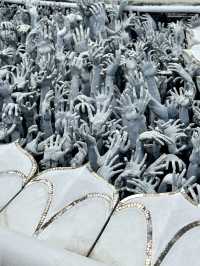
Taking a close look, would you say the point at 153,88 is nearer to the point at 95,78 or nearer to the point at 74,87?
the point at 95,78

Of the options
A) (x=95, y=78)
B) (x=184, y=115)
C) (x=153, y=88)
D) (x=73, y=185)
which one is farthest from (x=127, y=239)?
(x=95, y=78)

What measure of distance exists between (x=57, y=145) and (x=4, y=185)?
1.70 ft

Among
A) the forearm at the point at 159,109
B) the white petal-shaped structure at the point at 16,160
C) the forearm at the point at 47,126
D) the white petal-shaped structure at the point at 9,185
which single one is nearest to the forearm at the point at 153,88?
the forearm at the point at 159,109

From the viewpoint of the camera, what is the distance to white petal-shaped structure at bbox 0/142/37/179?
369 cm

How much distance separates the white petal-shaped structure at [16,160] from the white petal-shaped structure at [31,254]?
0.76 m

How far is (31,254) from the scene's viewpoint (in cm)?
282

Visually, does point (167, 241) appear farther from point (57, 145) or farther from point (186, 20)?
point (186, 20)

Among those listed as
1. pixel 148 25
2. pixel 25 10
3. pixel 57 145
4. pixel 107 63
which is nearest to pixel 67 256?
pixel 57 145

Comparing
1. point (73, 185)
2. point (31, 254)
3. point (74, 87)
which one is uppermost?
point (74, 87)

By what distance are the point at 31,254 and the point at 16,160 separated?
112 cm

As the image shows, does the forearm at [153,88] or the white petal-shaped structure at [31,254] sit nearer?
the white petal-shaped structure at [31,254]

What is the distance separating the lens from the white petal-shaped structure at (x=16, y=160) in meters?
3.69

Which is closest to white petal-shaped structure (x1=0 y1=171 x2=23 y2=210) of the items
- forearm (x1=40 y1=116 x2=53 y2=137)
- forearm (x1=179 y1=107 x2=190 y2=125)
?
forearm (x1=40 y1=116 x2=53 y2=137)

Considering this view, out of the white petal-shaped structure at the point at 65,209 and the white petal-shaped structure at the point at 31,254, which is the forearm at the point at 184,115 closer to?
the white petal-shaped structure at the point at 65,209
